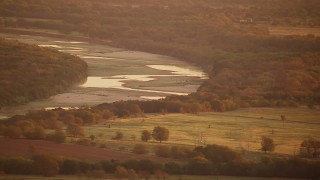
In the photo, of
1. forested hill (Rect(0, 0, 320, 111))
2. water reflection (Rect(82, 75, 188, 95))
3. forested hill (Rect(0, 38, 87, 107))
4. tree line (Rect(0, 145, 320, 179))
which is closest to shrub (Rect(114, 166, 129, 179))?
tree line (Rect(0, 145, 320, 179))

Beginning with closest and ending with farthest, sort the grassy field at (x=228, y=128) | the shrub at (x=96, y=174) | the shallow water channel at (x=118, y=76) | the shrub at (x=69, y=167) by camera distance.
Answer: the shrub at (x=96, y=174)
the shrub at (x=69, y=167)
the grassy field at (x=228, y=128)
the shallow water channel at (x=118, y=76)

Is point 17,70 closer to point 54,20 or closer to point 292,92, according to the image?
point 292,92

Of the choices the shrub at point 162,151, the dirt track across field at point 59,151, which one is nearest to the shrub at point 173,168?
the dirt track across field at point 59,151

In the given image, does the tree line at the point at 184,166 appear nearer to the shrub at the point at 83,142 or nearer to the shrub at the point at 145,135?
the shrub at the point at 145,135

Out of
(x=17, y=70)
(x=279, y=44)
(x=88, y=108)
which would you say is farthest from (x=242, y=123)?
(x=279, y=44)

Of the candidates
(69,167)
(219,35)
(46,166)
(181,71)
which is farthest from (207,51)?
(46,166)

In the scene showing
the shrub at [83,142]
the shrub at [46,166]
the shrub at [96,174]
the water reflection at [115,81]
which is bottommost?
the shrub at [96,174]
